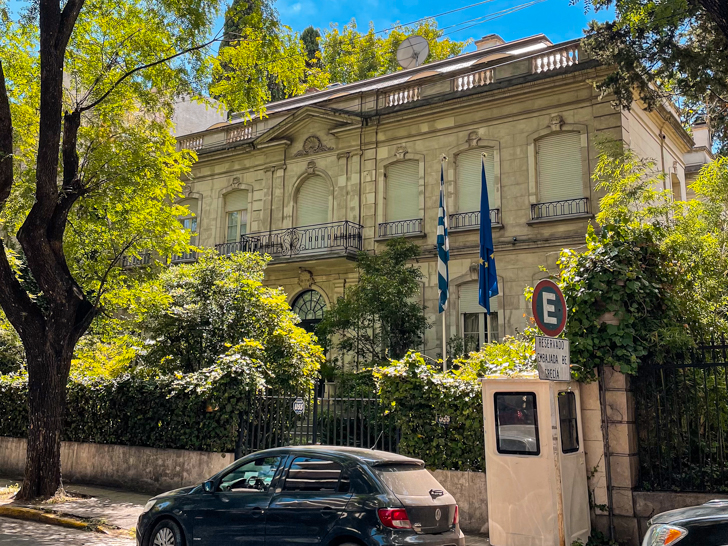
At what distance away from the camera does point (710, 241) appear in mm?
11477

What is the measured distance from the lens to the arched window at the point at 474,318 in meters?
19.1

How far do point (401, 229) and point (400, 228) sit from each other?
0.22ft

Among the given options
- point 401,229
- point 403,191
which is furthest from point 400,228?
point 403,191

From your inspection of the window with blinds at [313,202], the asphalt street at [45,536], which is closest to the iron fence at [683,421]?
the asphalt street at [45,536]

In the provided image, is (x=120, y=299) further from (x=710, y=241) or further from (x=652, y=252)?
(x=710, y=241)

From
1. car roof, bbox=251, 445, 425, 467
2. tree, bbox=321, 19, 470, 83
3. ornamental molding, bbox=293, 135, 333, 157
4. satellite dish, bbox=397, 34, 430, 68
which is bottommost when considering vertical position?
car roof, bbox=251, 445, 425, 467

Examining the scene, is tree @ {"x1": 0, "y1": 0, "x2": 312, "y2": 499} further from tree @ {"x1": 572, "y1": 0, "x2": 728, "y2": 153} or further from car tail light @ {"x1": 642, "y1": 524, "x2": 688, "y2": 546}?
car tail light @ {"x1": 642, "y1": 524, "x2": 688, "y2": 546}

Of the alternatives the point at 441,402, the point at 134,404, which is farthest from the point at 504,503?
the point at 134,404

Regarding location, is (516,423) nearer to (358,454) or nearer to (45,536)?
(358,454)

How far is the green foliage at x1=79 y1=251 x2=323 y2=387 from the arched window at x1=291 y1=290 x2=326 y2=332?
6.78 meters

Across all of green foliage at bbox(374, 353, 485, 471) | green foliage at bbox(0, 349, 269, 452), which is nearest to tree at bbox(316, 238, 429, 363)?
green foliage at bbox(0, 349, 269, 452)

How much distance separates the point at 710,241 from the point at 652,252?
3325 millimetres

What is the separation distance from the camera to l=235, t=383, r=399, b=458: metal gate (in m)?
10.5

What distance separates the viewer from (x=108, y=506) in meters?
11.1
